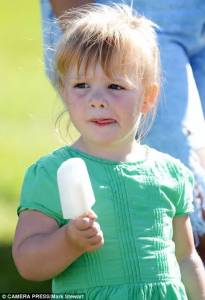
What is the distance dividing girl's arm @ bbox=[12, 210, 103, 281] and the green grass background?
657 millimetres

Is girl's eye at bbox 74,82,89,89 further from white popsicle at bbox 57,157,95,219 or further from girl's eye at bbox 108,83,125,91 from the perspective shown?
white popsicle at bbox 57,157,95,219

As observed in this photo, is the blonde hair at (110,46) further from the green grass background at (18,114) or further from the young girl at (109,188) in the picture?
A: the green grass background at (18,114)

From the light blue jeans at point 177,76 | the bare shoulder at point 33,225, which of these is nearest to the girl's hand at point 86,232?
the bare shoulder at point 33,225

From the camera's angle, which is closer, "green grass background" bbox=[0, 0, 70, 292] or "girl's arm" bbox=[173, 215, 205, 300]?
"girl's arm" bbox=[173, 215, 205, 300]

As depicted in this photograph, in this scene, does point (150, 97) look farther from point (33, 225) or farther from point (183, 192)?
point (33, 225)

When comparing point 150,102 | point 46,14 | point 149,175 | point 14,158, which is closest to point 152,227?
point 149,175

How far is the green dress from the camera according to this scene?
382cm

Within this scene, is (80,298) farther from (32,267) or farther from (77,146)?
(77,146)

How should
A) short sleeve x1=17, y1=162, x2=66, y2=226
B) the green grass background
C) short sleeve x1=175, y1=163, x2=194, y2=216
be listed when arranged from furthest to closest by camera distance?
the green grass background
short sleeve x1=175, y1=163, x2=194, y2=216
short sleeve x1=17, y1=162, x2=66, y2=226

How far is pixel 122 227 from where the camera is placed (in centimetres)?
386

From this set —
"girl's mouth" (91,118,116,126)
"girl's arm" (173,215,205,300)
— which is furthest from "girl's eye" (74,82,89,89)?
"girl's arm" (173,215,205,300)

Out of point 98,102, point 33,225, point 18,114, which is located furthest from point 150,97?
point 18,114

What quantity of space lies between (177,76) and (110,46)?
910 mm

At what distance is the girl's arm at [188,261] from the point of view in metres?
4.14
